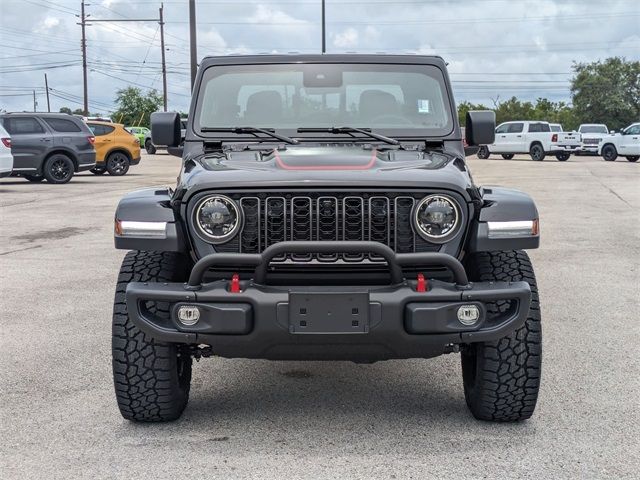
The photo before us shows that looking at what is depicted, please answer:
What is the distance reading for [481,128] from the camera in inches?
204

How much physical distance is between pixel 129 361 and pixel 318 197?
1.14 meters

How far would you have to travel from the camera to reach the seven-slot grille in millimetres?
3822

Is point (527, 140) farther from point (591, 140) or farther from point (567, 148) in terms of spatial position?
point (591, 140)

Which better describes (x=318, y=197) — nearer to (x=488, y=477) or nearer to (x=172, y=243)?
(x=172, y=243)

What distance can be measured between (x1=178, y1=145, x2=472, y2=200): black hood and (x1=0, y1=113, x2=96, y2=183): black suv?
17059 millimetres

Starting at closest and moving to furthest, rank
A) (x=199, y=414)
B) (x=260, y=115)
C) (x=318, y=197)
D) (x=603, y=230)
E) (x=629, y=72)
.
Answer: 1. (x=318, y=197)
2. (x=199, y=414)
3. (x=260, y=115)
4. (x=603, y=230)
5. (x=629, y=72)

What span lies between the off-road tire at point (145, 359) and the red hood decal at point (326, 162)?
675 mm

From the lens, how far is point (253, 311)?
11.6ft

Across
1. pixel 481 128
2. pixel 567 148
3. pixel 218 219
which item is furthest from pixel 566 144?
pixel 218 219

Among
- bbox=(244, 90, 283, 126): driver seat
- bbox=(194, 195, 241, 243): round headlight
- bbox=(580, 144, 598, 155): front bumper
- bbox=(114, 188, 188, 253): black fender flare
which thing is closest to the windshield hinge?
bbox=(244, 90, 283, 126): driver seat

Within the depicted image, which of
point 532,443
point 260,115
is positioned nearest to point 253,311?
point 532,443

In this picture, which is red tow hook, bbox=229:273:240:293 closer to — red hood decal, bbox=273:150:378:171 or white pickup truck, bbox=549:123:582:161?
red hood decal, bbox=273:150:378:171

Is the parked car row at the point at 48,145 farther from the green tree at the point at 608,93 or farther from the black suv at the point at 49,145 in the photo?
the green tree at the point at 608,93

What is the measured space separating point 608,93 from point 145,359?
84206mm
